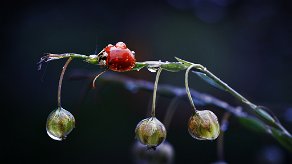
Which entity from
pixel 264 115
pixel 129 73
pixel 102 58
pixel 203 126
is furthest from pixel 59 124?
pixel 129 73

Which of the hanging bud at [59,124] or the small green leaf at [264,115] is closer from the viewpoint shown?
the hanging bud at [59,124]

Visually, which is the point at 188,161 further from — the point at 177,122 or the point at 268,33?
the point at 268,33

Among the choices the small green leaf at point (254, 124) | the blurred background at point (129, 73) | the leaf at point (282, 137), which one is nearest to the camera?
the leaf at point (282, 137)

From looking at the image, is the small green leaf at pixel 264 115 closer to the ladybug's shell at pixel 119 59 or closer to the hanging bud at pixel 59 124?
the ladybug's shell at pixel 119 59

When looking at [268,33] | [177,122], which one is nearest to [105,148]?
[177,122]

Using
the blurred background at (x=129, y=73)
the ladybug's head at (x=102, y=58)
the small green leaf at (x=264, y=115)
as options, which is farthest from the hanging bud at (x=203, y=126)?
the blurred background at (x=129, y=73)

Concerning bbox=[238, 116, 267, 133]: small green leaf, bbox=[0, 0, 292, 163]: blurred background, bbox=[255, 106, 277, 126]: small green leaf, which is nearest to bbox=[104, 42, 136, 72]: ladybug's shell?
bbox=[255, 106, 277, 126]: small green leaf
